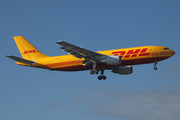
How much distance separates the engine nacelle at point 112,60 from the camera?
171 feet

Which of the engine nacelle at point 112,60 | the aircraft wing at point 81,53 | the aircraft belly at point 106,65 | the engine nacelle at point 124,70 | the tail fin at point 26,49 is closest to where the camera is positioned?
the aircraft wing at point 81,53

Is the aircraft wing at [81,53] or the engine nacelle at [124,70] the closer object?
the aircraft wing at [81,53]

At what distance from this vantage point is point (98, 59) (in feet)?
176

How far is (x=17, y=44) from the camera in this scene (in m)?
61.2

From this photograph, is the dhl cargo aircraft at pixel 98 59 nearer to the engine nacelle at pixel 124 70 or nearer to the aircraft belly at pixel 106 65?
the aircraft belly at pixel 106 65

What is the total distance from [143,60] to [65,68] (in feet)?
46.1

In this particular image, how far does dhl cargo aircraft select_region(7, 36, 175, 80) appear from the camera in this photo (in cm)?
5275

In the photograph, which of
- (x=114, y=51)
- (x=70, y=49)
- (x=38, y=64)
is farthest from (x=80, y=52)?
(x=38, y=64)

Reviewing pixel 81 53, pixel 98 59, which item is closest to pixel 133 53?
pixel 98 59

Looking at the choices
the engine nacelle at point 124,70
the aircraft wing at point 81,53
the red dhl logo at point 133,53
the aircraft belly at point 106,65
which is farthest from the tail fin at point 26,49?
the red dhl logo at point 133,53

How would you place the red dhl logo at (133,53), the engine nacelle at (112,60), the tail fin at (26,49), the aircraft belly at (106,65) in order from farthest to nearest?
the tail fin at (26,49), the aircraft belly at (106,65), the red dhl logo at (133,53), the engine nacelle at (112,60)

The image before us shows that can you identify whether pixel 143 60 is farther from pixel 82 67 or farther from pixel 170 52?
pixel 82 67

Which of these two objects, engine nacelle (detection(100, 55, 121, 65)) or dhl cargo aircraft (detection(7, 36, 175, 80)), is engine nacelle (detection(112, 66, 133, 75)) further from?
engine nacelle (detection(100, 55, 121, 65))

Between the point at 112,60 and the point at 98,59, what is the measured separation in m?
2.56
